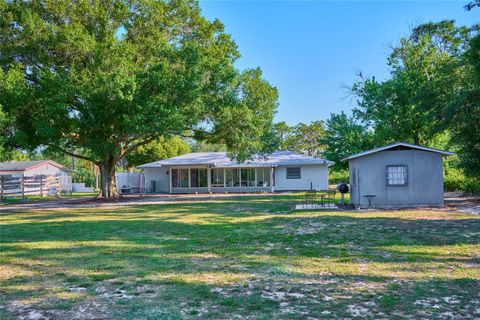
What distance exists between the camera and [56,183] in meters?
36.3

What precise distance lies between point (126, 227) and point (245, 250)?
214 inches

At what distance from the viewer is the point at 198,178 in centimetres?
3581

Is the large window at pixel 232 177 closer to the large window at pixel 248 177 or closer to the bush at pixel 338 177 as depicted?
the large window at pixel 248 177

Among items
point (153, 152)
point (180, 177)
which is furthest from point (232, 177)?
point (153, 152)

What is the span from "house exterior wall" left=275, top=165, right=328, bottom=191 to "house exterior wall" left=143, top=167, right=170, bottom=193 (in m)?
10.5

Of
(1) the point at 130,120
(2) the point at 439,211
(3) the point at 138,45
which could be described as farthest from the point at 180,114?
(2) the point at 439,211

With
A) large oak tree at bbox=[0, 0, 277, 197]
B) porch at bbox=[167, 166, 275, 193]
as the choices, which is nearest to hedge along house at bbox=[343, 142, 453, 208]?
large oak tree at bbox=[0, 0, 277, 197]

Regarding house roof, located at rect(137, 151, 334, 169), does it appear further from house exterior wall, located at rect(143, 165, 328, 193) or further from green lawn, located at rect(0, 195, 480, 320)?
green lawn, located at rect(0, 195, 480, 320)

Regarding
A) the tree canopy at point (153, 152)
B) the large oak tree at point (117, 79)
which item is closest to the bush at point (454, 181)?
the large oak tree at point (117, 79)

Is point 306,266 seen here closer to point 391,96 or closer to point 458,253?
point 458,253

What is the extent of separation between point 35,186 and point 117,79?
19643 mm

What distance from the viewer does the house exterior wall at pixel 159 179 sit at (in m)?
37.2

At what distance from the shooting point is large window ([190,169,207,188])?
117 feet

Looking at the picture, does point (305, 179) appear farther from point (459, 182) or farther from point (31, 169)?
point (31, 169)
